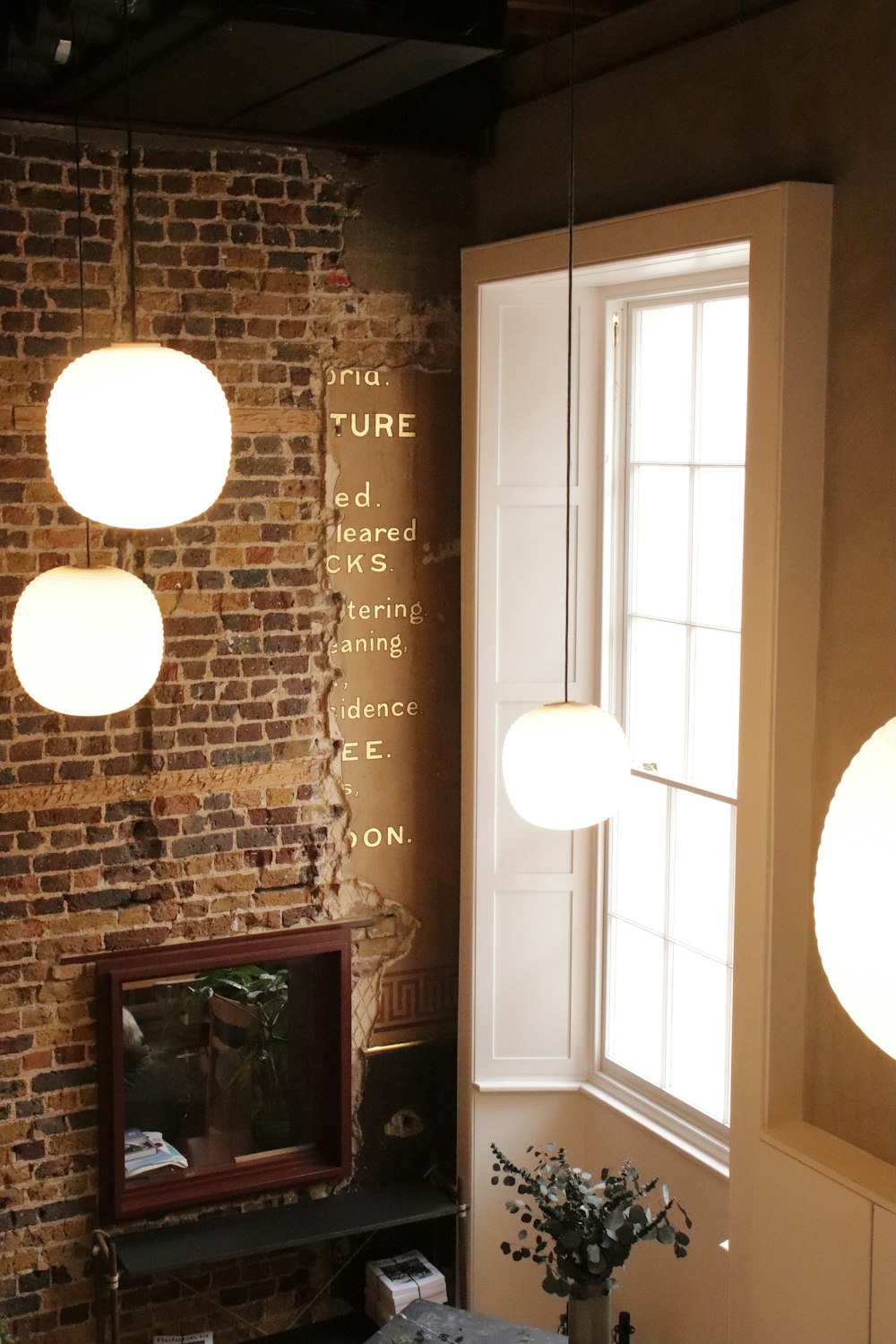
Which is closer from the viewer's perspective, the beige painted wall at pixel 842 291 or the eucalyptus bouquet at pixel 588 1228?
the beige painted wall at pixel 842 291

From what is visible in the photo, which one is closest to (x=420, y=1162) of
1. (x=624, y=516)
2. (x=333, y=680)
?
(x=333, y=680)

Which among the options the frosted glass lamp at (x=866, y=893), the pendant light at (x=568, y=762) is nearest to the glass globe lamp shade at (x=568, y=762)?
the pendant light at (x=568, y=762)

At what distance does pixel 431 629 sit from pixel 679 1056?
1.64 meters

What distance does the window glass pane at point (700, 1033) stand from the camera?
14.4 ft

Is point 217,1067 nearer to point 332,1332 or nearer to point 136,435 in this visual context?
point 332,1332

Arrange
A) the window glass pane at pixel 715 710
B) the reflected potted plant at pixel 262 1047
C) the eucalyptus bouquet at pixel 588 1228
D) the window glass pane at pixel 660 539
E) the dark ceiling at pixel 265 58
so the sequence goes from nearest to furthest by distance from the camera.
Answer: the dark ceiling at pixel 265 58 < the eucalyptus bouquet at pixel 588 1228 < the window glass pane at pixel 715 710 < the window glass pane at pixel 660 539 < the reflected potted plant at pixel 262 1047

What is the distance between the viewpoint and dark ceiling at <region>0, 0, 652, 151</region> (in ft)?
12.0

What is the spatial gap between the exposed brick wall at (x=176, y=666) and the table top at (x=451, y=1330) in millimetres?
778

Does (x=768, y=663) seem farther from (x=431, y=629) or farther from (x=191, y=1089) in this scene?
(x=191, y=1089)

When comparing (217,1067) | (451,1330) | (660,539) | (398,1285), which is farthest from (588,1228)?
(660,539)

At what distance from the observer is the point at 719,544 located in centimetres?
432

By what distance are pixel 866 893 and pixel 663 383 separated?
3417mm

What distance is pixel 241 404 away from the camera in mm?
4699

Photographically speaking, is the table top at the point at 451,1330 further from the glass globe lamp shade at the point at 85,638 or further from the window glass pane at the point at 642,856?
the glass globe lamp shade at the point at 85,638
